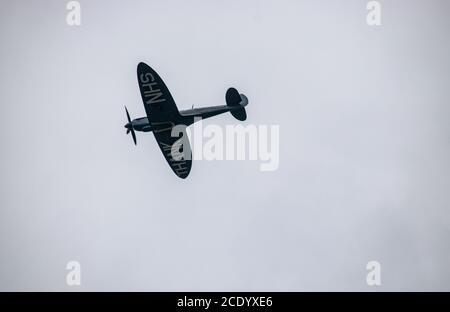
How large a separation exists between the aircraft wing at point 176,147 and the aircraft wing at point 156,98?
0.51 m

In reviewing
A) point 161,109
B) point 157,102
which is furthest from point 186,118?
point 157,102

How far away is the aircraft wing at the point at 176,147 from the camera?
27672 mm

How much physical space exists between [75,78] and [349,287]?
23606 millimetres

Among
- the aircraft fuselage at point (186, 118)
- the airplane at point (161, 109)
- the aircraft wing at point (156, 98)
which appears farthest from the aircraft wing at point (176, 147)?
the aircraft wing at point (156, 98)

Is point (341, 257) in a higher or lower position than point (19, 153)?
lower

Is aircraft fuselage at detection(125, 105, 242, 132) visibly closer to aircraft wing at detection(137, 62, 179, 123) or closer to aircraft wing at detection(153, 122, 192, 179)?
aircraft wing at detection(137, 62, 179, 123)

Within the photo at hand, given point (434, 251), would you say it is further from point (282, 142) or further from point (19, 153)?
point (19, 153)

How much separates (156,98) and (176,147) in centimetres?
324

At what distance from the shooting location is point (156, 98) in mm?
26688

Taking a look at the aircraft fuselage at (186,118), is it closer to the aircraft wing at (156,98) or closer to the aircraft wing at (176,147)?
the aircraft wing at (156,98)

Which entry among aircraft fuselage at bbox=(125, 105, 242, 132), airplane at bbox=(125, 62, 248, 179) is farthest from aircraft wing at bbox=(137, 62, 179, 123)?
aircraft fuselage at bbox=(125, 105, 242, 132)

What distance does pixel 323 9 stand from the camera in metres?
44.0

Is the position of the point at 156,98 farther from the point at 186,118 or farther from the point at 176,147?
the point at 176,147
